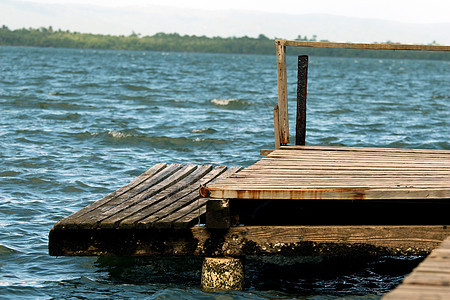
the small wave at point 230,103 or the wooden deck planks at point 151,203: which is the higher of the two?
the wooden deck planks at point 151,203

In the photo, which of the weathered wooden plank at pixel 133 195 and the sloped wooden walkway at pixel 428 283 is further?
the weathered wooden plank at pixel 133 195

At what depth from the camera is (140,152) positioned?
49.8ft

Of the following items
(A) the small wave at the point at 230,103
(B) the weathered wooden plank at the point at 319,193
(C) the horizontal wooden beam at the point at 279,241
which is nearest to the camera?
(B) the weathered wooden plank at the point at 319,193

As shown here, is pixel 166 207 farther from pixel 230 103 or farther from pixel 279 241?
pixel 230 103

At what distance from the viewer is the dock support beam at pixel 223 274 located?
5621mm

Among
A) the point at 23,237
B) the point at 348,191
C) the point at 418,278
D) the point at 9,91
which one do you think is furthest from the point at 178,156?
the point at 9,91

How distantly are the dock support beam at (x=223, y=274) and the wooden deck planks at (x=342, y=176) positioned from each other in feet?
2.15

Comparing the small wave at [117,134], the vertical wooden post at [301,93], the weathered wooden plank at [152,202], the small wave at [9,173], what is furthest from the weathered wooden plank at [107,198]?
the small wave at [117,134]

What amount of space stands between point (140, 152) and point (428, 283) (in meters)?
12.4

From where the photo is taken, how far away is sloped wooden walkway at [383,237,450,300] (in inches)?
116

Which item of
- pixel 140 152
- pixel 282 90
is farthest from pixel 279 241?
pixel 140 152

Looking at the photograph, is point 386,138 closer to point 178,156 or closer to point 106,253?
point 178,156

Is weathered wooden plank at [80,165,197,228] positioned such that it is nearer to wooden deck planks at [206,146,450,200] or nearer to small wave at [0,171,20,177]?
wooden deck planks at [206,146,450,200]

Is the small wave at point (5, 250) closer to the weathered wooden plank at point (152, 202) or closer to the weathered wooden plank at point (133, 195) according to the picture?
the weathered wooden plank at point (133, 195)
